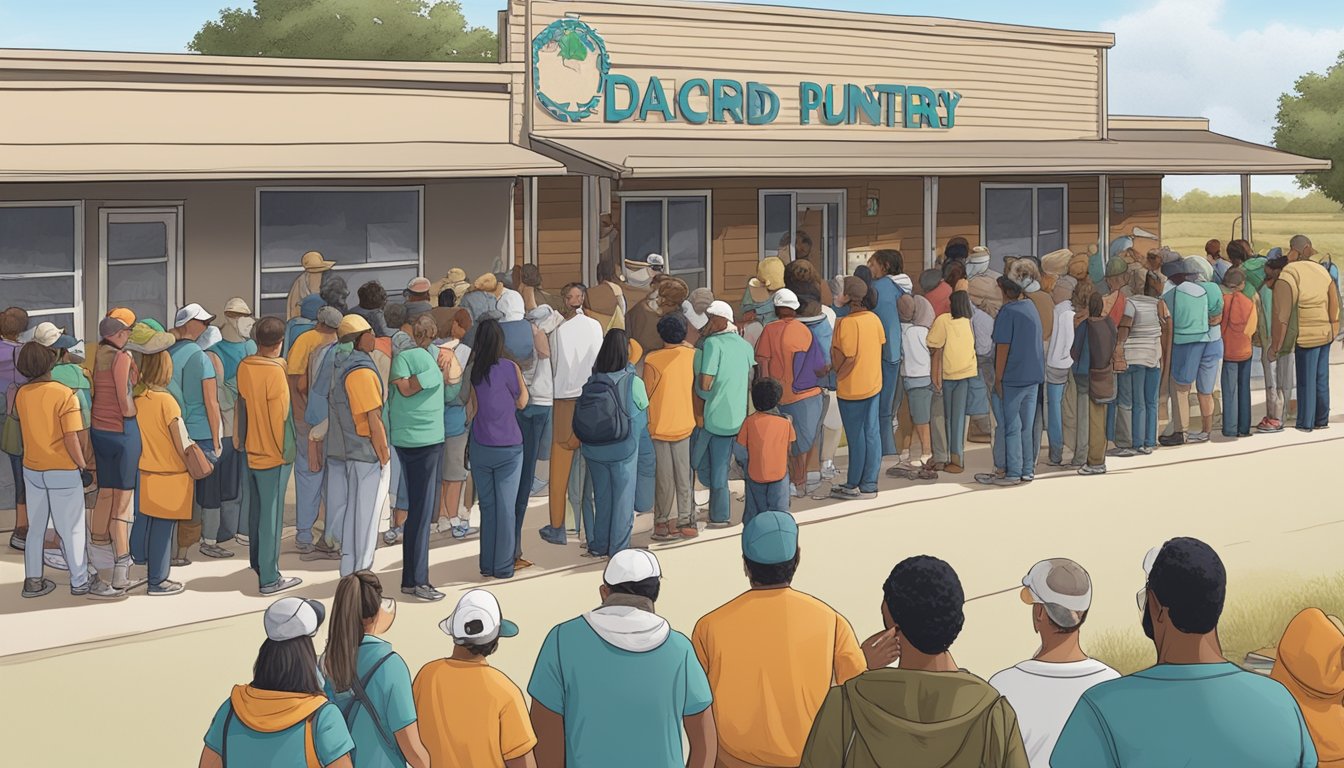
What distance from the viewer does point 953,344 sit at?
43.3ft

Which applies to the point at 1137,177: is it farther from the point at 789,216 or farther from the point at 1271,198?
the point at 1271,198

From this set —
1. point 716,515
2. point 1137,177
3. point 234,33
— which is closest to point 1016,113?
point 1137,177

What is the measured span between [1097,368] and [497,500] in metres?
5.58

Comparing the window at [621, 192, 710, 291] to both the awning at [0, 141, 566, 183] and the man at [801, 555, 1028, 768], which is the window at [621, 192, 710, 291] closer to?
the awning at [0, 141, 566, 183]

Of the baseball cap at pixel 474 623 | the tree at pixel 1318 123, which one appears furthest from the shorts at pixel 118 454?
the tree at pixel 1318 123

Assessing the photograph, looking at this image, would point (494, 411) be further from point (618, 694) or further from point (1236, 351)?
point (1236, 351)

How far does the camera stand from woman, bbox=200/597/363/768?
15.8 ft

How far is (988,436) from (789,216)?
5.47 metres

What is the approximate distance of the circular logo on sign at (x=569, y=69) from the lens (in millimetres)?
18078

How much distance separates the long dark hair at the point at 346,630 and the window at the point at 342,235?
420 inches

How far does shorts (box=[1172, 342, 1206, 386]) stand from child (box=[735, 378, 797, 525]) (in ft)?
16.6

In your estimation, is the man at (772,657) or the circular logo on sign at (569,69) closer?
the man at (772,657)

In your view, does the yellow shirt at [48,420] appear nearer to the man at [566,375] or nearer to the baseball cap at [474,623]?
the man at [566,375]

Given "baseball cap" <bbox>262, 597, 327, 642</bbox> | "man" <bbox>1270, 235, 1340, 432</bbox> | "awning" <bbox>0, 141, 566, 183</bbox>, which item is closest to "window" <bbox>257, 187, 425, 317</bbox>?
"awning" <bbox>0, 141, 566, 183</bbox>
